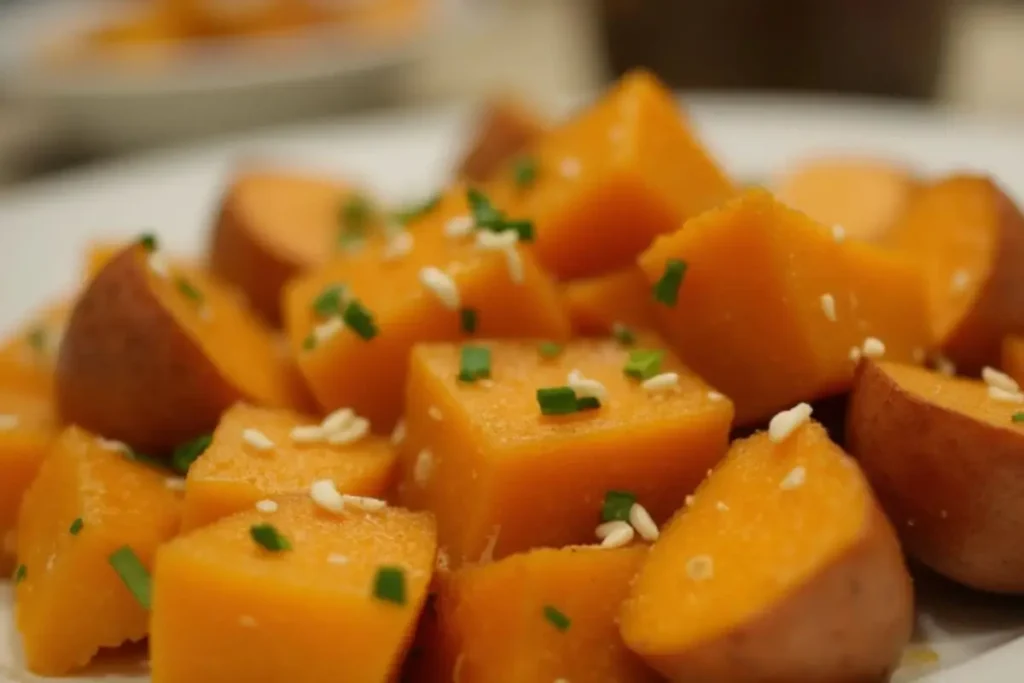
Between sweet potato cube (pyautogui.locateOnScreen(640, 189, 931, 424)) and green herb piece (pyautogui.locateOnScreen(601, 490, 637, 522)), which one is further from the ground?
sweet potato cube (pyautogui.locateOnScreen(640, 189, 931, 424))

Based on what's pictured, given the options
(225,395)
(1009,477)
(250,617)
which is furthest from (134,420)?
(1009,477)

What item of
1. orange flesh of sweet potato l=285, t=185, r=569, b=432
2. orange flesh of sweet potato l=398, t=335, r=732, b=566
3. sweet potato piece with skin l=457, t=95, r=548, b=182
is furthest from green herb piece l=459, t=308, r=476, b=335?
sweet potato piece with skin l=457, t=95, r=548, b=182

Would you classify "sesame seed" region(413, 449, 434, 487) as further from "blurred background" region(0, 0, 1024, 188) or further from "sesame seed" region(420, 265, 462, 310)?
"blurred background" region(0, 0, 1024, 188)

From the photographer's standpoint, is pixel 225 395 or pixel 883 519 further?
pixel 225 395

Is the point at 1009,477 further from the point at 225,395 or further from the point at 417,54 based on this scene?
the point at 417,54

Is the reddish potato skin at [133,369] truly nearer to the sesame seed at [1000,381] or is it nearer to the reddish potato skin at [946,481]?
the reddish potato skin at [946,481]

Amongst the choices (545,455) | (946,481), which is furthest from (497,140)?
(946,481)
